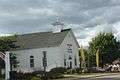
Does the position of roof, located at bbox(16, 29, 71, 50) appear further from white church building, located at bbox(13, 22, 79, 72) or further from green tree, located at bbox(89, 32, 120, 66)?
green tree, located at bbox(89, 32, 120, 66)

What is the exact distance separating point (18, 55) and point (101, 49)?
20027mm

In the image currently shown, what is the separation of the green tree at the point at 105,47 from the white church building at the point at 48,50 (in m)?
11.0

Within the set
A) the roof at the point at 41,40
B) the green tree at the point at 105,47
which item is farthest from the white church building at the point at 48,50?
the green tree at the point at 105,47

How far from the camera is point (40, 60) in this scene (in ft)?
198

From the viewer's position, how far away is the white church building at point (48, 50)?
59656 mm

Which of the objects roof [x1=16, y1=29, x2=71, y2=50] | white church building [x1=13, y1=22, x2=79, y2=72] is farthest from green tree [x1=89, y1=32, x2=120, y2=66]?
roof [x1=16, y1=29, x2=71, y2=50]

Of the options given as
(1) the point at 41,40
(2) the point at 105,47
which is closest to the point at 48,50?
(1) the point at 41,40

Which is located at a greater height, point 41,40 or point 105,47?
point 41,40

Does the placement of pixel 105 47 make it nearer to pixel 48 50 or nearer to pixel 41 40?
pixel 41 40

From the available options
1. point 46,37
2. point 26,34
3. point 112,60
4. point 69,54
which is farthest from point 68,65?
point 112,60

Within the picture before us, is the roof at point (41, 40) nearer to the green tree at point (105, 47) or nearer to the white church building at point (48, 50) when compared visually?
the white church building at point (48, 50)

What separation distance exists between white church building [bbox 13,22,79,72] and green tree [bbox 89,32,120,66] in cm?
1105

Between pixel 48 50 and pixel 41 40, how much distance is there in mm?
2951

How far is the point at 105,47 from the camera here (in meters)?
74.9
